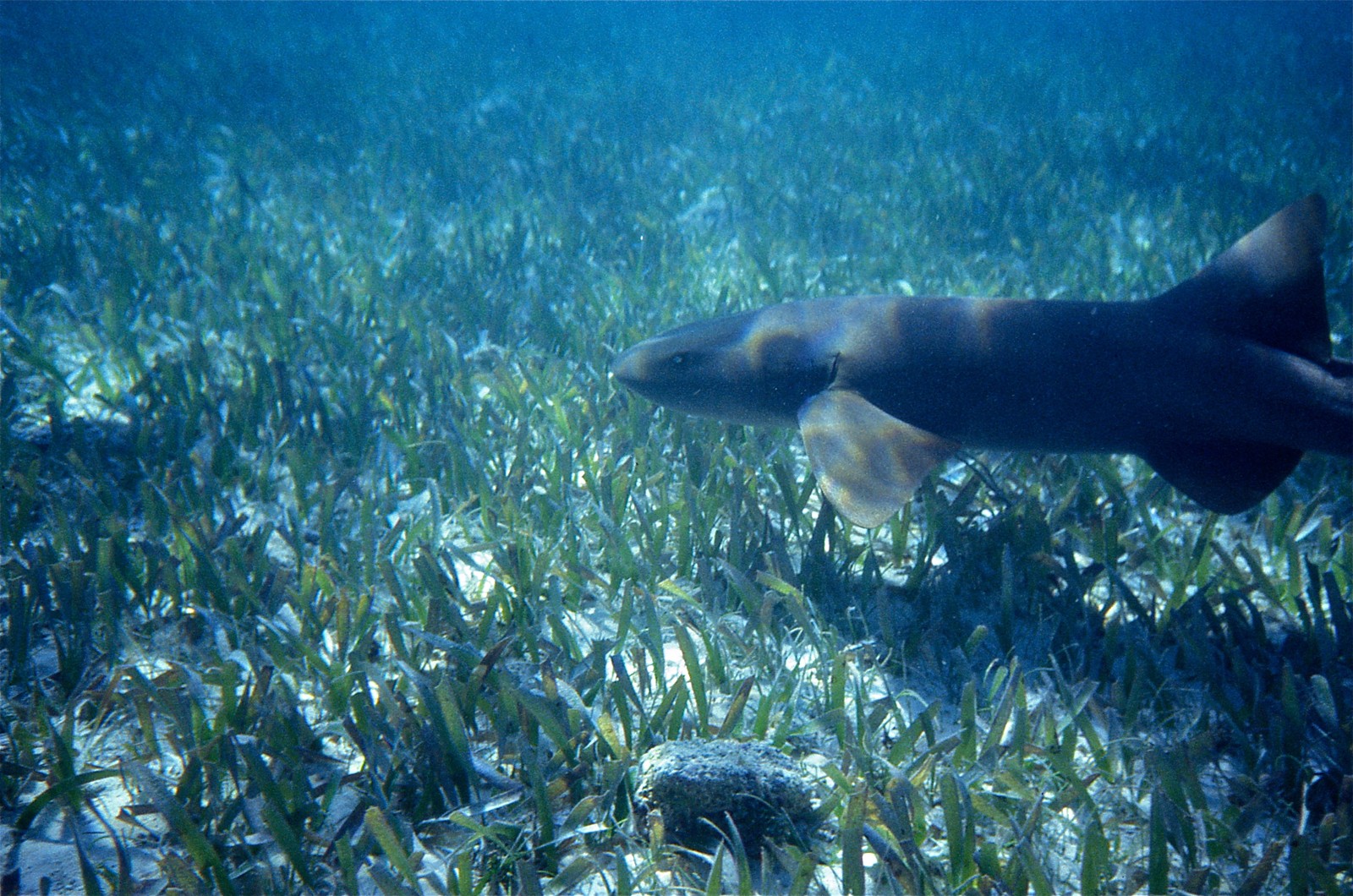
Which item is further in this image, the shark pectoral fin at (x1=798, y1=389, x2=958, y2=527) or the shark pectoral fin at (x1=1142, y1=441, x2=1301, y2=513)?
the shark pectoral fin at (x1=1142, y1=441, x2=1301, y2=513)

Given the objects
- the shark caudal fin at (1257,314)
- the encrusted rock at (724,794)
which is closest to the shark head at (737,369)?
the shark caudal fin at (1257,314)

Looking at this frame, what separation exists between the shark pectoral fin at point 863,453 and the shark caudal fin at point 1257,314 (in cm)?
100

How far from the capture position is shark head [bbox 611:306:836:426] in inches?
125

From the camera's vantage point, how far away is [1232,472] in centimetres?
279

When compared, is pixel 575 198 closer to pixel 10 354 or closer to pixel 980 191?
pixel 980 191

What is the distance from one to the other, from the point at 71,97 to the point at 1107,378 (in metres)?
15.2

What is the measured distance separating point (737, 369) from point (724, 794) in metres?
1.85

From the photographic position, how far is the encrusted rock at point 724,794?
1940 mm

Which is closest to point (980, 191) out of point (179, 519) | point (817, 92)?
point (817, 92)

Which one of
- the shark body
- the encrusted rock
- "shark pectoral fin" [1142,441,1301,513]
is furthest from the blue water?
the encrusted rock

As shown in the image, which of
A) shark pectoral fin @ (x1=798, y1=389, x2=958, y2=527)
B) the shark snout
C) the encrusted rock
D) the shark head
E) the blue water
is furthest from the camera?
the blue water

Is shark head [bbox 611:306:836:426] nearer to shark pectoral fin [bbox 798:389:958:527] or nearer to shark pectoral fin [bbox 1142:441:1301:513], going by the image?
shark pectoral fin [bbox 798:389:958:527]

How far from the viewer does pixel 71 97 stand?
450 inches

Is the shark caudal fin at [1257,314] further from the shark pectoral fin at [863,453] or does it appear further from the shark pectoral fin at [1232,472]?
the shark pectoral fin at [863,453]
